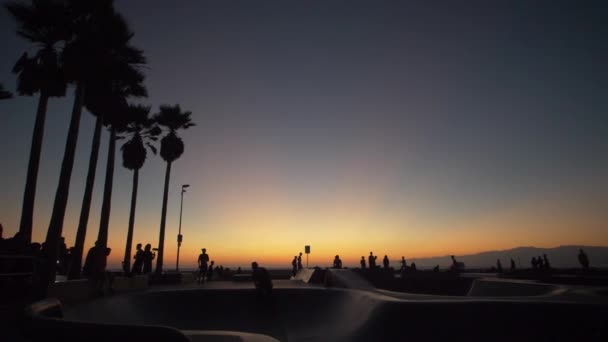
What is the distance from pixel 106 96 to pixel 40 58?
350cm

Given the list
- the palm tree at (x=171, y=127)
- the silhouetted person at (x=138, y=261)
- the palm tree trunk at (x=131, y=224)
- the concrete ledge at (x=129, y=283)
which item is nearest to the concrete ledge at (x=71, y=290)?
the concrete ledge at (x=129, y=283)

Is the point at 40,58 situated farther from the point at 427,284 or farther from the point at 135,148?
the point at 427,284

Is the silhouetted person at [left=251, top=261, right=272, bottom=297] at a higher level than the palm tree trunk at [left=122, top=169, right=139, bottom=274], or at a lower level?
lower

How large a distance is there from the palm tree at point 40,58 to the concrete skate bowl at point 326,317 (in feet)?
34.5

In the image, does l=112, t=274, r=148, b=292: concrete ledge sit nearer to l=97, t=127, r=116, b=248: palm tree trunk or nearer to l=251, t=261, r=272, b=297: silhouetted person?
l=251, t=261, r=272, b=297: silhouetted person

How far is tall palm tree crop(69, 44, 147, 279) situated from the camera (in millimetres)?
17873

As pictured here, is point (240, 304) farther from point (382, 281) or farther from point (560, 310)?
point (560, 310)

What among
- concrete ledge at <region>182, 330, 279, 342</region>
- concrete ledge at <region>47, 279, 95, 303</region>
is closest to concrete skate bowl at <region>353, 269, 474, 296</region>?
concrete ledge at <region>47, 279, 95, 303</region>

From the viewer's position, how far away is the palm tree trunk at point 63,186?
1424 cm

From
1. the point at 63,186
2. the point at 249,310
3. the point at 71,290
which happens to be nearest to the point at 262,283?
the point at 249,310

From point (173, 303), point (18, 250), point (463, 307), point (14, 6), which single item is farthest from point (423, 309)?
point (14, 6)

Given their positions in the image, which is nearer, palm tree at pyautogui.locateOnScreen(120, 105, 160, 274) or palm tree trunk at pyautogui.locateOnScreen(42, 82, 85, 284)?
palm tree trunk at pyautogui.locateOnScreen(42, 82, 85, 284)

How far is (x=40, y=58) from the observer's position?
16.5m

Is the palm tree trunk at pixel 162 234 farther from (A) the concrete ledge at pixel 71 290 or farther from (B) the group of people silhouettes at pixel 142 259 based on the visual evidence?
(A) the concrete ledge at pixel 71 290
